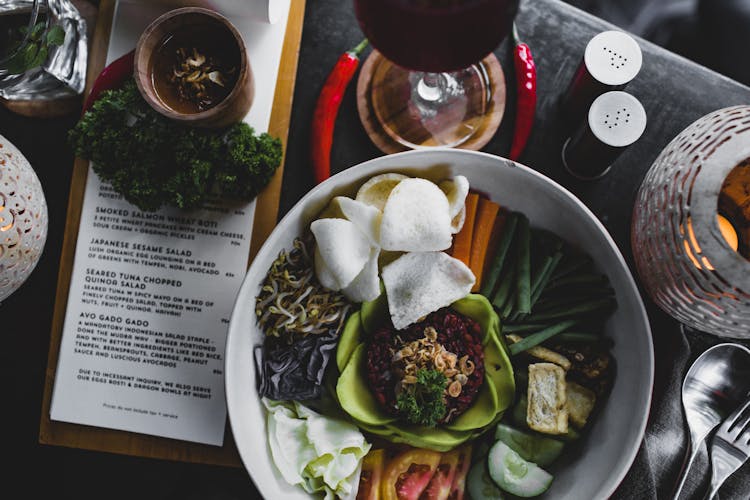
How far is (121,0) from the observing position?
163 centimetres

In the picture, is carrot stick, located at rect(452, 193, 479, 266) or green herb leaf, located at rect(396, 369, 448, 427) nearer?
green herb leaf, located at rect(396, 369, 448, 427)

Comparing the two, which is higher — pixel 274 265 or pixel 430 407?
pixel 274 265

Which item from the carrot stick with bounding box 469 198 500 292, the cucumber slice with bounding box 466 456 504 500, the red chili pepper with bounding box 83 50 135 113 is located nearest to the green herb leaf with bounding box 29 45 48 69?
the red chili pepper with bounding box 83 50 135 113

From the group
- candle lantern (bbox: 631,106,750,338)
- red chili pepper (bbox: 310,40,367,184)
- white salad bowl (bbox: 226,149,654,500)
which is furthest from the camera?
red chili pepper (bbox: 310,40,367,184)

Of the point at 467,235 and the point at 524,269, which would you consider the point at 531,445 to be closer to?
the point at 524,269

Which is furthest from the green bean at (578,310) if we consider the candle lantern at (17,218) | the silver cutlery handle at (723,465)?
the candle lantern at (17,218)

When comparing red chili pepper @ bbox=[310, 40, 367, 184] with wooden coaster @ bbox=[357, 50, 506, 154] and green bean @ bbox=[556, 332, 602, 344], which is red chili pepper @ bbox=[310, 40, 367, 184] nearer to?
wooden coaster @ bbox=[357, 50, 506, 154]

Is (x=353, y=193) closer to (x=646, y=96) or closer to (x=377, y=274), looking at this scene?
(x=377, y=274)

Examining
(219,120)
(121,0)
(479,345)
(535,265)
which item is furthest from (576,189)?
(121,0)

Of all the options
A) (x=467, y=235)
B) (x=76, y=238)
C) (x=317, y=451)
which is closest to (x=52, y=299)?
(x=76, y=238)

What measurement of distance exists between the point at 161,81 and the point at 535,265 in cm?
99

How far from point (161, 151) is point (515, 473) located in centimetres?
111

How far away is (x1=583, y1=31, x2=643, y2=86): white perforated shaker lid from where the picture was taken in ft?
4.79

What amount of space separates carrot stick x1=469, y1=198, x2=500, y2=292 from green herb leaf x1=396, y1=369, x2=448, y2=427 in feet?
0.94
